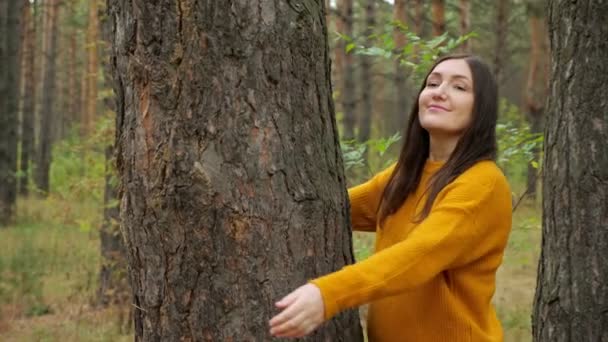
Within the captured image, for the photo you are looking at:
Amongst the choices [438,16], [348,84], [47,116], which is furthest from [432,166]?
[47,116]

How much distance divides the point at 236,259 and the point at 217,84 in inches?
19.3

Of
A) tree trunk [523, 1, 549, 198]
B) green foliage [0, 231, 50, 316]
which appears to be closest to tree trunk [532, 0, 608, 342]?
green foliage [0, 231, 50, 316]

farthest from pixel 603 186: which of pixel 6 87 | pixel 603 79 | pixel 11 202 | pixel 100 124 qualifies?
pixel 11 202

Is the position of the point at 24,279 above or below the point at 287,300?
below

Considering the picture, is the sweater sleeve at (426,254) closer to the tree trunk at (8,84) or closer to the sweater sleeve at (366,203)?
the sweater sleeve at (366,203)

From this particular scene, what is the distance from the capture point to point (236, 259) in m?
2.04

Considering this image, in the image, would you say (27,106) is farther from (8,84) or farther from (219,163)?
(219,163)

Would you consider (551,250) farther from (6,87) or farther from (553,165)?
(6,87)

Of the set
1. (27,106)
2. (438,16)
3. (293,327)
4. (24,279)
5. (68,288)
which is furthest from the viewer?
(27,106)

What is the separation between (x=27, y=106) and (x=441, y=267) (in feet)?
58.1

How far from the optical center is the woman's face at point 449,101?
8.01 ft

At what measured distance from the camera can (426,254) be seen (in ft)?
6.64

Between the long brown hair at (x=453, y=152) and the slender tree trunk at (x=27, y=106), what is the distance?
13305 mm

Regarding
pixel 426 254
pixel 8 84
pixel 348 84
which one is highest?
pixel 348 84
